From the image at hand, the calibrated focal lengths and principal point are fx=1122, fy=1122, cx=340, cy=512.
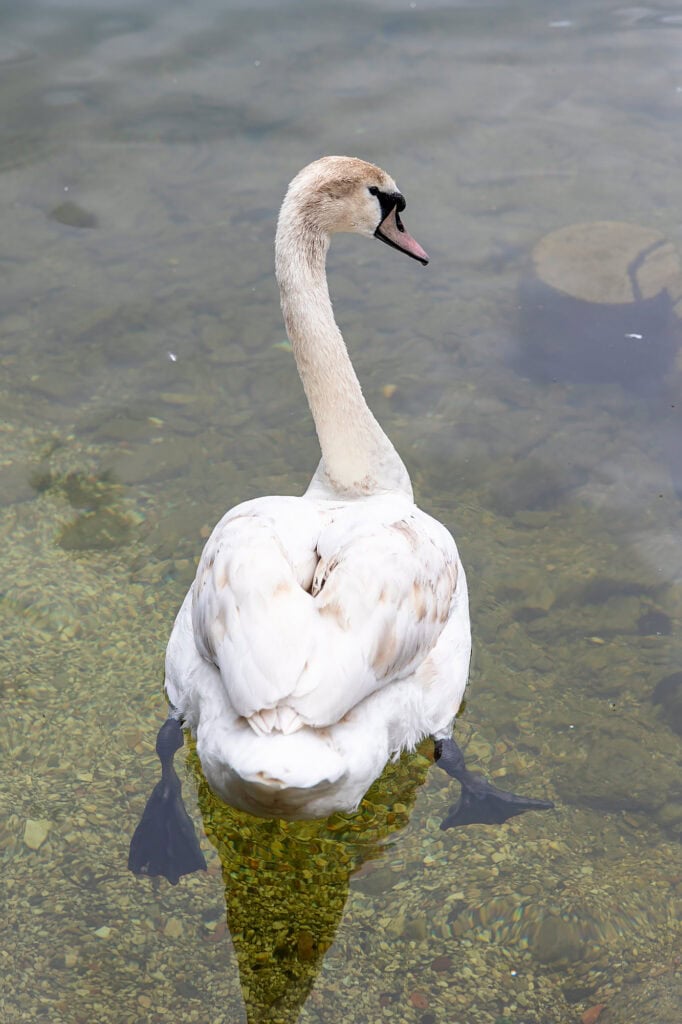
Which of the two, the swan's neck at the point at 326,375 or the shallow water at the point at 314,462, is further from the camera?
the swan's neck at the point at 326,375

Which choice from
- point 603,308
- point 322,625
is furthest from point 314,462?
point 322,625

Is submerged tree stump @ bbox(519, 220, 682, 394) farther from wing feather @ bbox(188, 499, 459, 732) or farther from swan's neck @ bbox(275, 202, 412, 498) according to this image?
wing feather @ bbox(188, 499, 459, 732)

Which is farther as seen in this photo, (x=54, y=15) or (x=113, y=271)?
(x=54, y=15)

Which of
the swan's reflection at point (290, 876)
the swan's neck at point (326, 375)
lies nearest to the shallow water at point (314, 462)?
the swan's reflection at point (290, 876)

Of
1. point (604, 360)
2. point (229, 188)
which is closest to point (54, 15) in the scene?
point (229, 188)

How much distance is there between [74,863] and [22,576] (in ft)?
5.98

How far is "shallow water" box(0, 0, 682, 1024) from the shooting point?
4051 mm

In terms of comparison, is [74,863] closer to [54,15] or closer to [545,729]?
[545,729]

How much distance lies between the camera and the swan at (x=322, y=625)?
357 cm

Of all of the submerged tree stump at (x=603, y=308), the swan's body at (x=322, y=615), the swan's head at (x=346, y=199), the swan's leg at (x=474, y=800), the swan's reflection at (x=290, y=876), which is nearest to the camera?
the swan's body at (x=322, y=615)

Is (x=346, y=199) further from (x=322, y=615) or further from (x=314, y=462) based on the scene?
(x=322, y=615)

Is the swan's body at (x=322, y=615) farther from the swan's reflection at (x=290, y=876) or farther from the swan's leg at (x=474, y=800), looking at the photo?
the swan's reflection at (x=290, y=876)

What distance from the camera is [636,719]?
5020 millimetres

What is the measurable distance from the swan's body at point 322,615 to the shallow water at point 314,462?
591 millimetres
